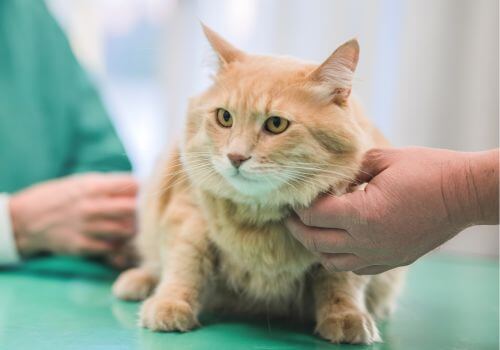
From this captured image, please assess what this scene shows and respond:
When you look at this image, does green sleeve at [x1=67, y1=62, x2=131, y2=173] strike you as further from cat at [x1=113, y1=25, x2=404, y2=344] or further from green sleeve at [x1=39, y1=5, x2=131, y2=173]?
cat at [x1=113, y1=25, x2=404, y2=344]

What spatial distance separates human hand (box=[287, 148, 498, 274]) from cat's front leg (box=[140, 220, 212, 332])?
301mm

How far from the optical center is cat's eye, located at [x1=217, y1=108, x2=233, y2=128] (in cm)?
110

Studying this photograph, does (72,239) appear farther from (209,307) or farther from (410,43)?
(410,43)

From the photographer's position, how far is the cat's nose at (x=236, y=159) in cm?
100

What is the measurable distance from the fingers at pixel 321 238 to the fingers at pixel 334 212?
0.01 meters

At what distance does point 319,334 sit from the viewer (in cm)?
113

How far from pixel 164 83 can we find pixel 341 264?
191 centimetres

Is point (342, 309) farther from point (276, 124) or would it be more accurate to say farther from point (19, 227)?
point (19, 227)

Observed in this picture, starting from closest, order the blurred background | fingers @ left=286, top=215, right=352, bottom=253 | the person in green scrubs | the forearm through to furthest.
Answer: the forearm
fingers @ left=286, top=215, right=352, bottom=253
the blurred background
the person in green scrubs

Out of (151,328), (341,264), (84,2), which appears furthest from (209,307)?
(84,2)

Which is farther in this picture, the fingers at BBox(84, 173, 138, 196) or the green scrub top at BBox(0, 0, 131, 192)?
the green scrub top at BBox(0, 0, 131, 192)

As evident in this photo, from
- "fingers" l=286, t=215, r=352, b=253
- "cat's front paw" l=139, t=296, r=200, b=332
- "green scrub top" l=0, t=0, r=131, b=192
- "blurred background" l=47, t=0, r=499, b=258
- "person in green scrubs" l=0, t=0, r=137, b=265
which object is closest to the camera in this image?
"fingers" l=286, t=215, r=352, b=253

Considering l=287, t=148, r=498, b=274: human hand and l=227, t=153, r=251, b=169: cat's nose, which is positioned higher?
l=227, t=153, r=251, b=169: cat's nose

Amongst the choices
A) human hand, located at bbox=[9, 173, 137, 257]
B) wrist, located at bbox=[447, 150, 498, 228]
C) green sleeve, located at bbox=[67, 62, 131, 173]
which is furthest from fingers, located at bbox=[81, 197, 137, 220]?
wrist, located at bbox=[447, 150, 498, 228]
